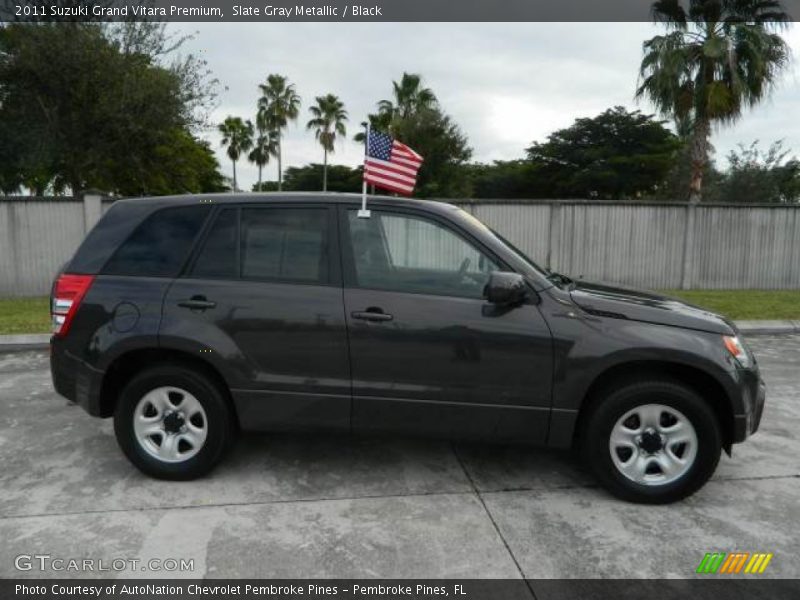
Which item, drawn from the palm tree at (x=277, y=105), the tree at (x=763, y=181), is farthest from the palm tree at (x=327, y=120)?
the tree at (x=763, y=181)

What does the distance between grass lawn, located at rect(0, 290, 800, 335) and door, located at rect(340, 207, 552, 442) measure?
5515 mm

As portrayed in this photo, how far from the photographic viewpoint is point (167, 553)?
2.78 m

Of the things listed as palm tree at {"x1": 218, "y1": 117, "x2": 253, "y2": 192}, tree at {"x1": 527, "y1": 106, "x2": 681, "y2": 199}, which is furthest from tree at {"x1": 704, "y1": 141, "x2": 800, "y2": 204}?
palm tree at {"x1": 218, "y1": 117, "x2": 253, "y2": 192}

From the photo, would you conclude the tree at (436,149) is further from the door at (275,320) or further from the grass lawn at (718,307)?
the door at (275,320)

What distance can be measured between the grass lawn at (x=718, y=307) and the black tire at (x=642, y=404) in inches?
198

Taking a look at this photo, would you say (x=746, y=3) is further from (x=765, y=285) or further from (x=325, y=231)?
(x=325, y=231)

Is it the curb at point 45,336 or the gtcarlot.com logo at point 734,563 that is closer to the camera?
the gtcarlot.com logo at point 734,563

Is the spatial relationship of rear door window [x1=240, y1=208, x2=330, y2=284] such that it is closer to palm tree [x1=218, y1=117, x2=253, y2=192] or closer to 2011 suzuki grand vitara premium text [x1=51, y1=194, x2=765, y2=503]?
2011 suzuki grand vitara premium text [x1=51, y1=194, x2=765, y2=503]

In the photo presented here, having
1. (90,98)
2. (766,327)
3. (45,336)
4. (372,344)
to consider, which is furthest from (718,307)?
(90,98)

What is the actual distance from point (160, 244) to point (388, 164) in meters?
2.17

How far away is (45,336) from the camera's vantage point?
7.54 meters

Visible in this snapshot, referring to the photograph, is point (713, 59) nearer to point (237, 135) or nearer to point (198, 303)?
point (198, 303)

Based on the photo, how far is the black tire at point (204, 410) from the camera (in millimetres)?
3449

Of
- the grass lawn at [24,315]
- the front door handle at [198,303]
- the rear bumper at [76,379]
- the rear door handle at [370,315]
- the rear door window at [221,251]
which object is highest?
the rear door window at [221,251]
